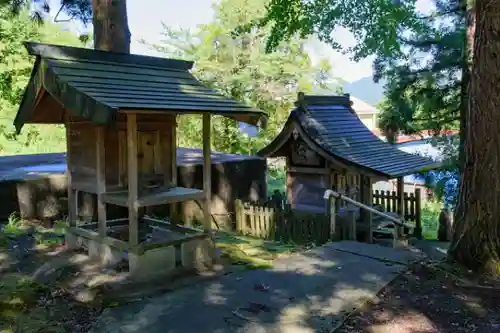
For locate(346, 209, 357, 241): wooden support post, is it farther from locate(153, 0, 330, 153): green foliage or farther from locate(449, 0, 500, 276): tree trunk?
locate(153, 0, 330, 153): green foliage

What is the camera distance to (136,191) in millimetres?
5805

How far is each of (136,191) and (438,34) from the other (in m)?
7.81

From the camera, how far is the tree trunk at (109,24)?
7938 mm

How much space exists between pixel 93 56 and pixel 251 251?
152 inches

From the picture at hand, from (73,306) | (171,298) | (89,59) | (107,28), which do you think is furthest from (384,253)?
(107,28)

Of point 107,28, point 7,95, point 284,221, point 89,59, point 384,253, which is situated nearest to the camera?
point 89,59

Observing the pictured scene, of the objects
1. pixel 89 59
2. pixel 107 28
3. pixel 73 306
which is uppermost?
pixel 107 28

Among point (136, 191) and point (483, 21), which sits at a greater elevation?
point (483, 21)

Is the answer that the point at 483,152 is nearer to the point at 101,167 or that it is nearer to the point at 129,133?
the point at 129,133

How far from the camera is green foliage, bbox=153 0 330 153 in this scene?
18.0m

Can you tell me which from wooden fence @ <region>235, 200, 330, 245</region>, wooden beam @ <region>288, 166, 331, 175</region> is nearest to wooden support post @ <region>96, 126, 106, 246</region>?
wooden fence @ <region>235, 200, 330, 245</region>

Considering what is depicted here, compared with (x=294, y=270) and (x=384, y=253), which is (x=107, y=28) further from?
(x=384, y=253)

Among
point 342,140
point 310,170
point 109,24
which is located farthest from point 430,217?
point 109,24

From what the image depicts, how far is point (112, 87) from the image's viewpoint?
226 inches
